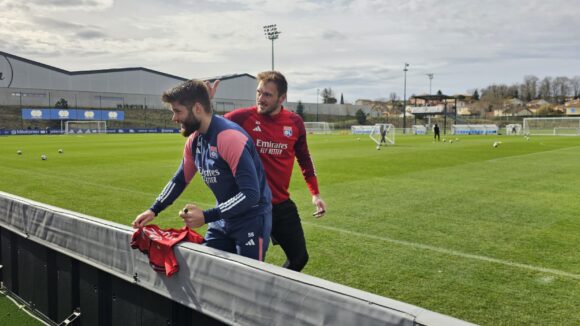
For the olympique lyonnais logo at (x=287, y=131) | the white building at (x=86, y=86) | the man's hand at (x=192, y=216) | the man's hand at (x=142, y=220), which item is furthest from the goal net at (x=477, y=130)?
the man's hand at (x=192, y=216)

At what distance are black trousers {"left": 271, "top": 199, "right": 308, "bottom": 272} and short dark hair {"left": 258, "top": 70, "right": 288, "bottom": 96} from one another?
0.91 meters

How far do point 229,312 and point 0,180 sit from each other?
12641 millimetres

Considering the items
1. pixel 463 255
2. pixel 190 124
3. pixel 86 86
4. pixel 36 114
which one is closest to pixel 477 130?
pixel 463 255

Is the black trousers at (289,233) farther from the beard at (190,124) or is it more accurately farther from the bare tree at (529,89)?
the bare tree at (529,89)

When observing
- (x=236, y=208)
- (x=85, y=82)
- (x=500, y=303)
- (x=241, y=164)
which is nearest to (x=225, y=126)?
(x=241, y=164)

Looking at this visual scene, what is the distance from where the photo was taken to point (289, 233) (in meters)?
3.75

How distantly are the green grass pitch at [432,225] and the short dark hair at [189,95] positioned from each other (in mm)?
2717

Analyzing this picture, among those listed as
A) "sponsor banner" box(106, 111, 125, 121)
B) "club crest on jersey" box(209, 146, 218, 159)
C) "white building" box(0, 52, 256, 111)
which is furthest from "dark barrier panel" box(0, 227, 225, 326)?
"sponsor banner" box(106, 111, 125, 121)

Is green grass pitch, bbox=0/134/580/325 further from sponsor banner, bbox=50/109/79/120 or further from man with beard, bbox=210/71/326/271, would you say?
sponsor banner, bbox=50/109/79/120

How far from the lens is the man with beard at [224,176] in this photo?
271 centimetres

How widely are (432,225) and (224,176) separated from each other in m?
5.36

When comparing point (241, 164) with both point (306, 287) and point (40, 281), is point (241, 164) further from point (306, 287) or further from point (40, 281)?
point (40, 281)

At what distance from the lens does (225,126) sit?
2852mm

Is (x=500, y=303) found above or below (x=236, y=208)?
below
